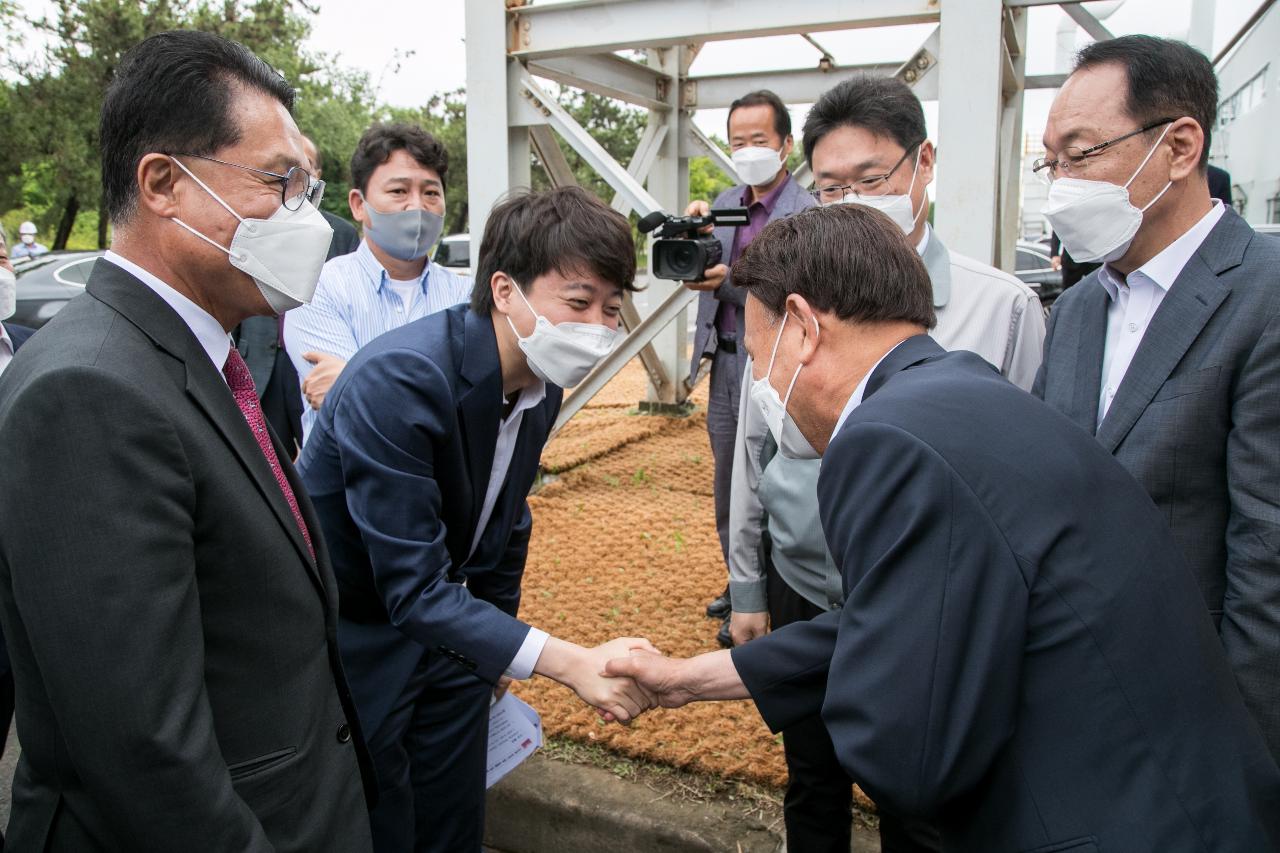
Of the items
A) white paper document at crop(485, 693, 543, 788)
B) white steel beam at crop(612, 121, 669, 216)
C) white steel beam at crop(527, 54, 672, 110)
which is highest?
white steel beam at crop(527, 54, 672, 110)

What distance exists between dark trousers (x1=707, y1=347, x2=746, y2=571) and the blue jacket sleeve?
94.9 inches

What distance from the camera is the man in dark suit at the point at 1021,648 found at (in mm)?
1328

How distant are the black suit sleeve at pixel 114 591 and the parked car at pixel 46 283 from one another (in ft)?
35.0

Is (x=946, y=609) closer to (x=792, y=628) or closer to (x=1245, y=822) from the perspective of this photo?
(x=1245, y=822)

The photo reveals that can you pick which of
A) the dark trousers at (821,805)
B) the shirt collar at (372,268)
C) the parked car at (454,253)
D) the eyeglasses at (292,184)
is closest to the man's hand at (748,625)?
the dark trousers at (821,805)

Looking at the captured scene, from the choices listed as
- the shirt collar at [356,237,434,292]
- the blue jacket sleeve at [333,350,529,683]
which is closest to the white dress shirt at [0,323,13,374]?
the shirt collar at [356,237,434,292]

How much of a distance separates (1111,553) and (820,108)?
1.98 meters

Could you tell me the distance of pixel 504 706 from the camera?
2941 mm

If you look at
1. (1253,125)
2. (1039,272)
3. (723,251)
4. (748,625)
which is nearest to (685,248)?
(723,251)

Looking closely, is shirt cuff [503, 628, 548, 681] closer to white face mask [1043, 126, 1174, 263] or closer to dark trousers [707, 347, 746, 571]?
white face mask [1043, 126, 1174, 263]

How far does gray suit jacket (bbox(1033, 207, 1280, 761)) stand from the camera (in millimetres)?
1899

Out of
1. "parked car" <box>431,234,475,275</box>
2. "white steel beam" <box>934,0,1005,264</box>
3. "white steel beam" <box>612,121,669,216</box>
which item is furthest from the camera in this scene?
"parked car" <box>431,234,475,275</box>

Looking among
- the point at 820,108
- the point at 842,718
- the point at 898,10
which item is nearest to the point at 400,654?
the point at 842,718

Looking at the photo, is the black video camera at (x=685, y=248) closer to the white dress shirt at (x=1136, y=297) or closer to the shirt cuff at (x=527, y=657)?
the white dress shirt at (x=1136, y=297)
